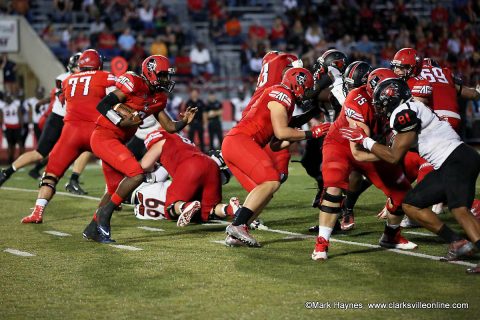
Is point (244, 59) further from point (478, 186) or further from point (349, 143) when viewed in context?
point (349, 143)

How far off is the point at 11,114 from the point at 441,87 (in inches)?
444

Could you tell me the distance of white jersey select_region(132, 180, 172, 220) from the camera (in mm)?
9875

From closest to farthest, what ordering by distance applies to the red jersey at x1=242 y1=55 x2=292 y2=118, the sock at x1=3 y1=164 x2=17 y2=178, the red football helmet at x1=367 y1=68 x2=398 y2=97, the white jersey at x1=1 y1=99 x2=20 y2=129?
the red football helmet at x1=367 y1=68 x2=398 y2=97
the red jersey at x1=242 y1=55 x2=292 y2=118
the sock at x1=3 y1=164 x2=17 y2=178
the white jersey at x1=1 y1=99 x2=20 y2=129

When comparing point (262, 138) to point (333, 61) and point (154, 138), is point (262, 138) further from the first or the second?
point (154, 138)

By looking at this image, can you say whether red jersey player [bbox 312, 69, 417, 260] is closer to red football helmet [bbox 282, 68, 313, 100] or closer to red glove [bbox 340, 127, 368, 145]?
red glove [bbox 340, 127, 368, 145]

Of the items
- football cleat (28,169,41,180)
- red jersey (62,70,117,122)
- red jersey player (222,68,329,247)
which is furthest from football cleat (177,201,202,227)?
football cleat (28,169,41,180)

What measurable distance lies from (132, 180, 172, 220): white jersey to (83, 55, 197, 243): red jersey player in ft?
3.11

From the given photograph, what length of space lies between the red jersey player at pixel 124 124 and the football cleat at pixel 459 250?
282 centimetres

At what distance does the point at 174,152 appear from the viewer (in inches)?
395

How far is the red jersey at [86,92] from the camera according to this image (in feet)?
33.5

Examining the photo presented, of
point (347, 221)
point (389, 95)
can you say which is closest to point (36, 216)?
point (347, 221)

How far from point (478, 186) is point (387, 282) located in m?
6.12

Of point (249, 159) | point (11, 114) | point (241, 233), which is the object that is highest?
point (249, 159)

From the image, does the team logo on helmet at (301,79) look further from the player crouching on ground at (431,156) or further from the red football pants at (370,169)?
the player crouching on ground at (431,156)
